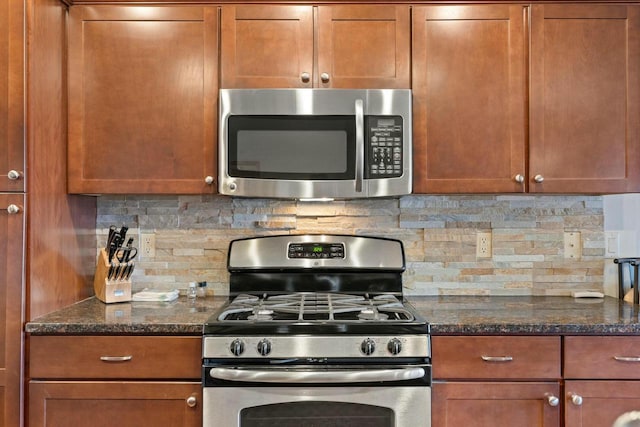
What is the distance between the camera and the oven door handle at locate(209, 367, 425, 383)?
1579 millimetres

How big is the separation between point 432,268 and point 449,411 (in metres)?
0.74

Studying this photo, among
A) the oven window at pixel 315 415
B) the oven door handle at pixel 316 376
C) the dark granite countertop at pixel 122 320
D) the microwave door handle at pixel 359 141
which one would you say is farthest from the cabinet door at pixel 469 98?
the dark granite countertop at pixel 122 320

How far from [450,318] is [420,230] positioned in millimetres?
600

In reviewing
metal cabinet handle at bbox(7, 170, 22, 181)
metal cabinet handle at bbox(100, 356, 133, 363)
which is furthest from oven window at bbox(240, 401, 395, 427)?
metal cabinet handle at bbox(7, 170, 22, 181)

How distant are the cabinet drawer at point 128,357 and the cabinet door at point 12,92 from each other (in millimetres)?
569

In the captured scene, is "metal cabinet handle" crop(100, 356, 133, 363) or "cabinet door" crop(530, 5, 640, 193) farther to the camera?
"cabinet door" crop(530, 5, 640, 193)

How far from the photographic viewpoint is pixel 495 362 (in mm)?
1658

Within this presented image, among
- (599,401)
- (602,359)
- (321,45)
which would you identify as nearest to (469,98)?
(321,45)

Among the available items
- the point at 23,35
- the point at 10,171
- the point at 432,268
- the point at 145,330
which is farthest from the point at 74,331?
the point at 432,268

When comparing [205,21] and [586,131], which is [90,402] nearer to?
[205,21]

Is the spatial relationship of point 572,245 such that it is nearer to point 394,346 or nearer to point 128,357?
point 394,346

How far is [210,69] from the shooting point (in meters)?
1.98

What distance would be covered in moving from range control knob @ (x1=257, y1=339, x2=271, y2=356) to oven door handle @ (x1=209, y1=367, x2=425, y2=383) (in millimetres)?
57

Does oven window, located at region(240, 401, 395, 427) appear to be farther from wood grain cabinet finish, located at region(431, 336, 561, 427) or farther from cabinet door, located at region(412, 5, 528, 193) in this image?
cabinet door, located at region(412, 5, 528, 193)
